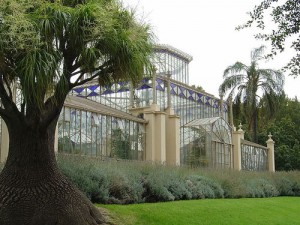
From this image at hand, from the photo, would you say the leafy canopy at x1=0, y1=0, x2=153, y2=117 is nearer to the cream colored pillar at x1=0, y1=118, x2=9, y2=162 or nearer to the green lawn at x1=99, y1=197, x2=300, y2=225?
the green lawn at x1=99, y1=197, x2=300, y2=225

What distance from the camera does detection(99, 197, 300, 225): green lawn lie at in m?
12.9

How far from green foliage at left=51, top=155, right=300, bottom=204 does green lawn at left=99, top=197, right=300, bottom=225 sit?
0.69 meters

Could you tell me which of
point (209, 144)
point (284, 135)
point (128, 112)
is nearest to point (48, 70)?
point (128, 112)

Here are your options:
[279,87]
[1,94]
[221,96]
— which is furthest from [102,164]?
[279,87]

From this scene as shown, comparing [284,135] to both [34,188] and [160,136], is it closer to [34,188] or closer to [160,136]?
[160,136]

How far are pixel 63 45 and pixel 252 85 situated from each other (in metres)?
33.4

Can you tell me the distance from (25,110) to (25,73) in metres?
2.48

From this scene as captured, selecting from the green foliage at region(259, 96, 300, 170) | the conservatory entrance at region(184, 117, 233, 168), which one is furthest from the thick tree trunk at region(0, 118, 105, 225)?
the green foliage at region(259, 96, 300, 170)

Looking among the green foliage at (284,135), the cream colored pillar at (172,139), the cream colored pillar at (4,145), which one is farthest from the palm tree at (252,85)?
the cream colored pillar at (4,145)

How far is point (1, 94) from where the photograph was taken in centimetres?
1036

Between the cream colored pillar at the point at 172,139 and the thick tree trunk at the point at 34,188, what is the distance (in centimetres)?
1895

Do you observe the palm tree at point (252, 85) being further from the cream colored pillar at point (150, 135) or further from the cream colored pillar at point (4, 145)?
the cream colored pillar at point (4, 145)

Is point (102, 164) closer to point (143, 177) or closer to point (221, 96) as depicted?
point (143, 177)

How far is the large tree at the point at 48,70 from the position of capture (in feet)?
30.5
